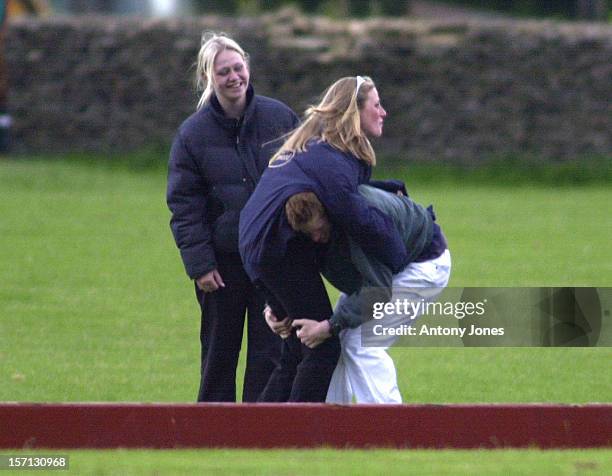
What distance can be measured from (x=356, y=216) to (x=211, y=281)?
1097mm

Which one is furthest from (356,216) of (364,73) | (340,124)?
(364,73)

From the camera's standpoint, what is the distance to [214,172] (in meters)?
6.80

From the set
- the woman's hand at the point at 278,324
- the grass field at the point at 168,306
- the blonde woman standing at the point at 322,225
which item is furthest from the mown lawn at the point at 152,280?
the blonde woman standing at the point at 322,225

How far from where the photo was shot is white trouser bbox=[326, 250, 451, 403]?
6.34 meters

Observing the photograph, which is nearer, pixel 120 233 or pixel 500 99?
pixel 120 233

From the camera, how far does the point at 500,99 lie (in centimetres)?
2127

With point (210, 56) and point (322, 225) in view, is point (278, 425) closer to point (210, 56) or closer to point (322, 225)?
point (322, 225)

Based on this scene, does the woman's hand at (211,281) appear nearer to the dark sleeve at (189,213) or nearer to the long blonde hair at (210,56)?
the dark sleeve at (189,213)

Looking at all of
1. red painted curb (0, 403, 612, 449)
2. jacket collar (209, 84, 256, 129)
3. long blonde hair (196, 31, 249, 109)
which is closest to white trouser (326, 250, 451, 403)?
red painted curb (0, 403, 612, 449)

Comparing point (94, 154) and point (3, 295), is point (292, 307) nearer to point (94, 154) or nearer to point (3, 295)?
point (3, 295)

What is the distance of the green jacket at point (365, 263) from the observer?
6.20 m

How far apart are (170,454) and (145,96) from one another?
55.0 ft

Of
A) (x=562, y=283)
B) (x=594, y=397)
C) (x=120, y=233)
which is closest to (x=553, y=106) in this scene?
(x=120, y=233)

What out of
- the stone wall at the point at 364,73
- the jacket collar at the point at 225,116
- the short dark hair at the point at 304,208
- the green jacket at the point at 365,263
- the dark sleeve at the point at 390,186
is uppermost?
the jacket collar at the point at 225,116
